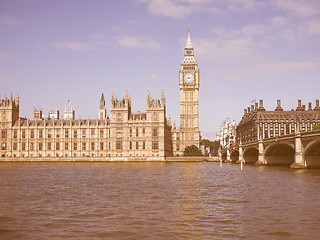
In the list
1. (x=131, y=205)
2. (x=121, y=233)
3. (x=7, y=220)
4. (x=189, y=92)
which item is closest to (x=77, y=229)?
(x=121, y=233)

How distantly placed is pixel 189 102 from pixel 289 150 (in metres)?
77.7

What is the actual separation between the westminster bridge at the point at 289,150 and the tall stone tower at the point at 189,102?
38.2m

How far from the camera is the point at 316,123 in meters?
170

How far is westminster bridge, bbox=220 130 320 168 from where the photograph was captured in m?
69.6

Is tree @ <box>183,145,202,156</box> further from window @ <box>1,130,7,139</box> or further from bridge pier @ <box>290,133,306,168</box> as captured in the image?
bridge pier @ <box>290,133,306,168</box>

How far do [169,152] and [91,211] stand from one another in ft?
437

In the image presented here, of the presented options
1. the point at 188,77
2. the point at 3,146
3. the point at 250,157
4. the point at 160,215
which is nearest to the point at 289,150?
the point at 250,157

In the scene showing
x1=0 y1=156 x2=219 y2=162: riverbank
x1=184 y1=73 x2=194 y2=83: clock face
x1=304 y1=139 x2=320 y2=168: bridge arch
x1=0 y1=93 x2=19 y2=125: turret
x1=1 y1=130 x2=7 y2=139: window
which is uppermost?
x1=184 y1=73 x2=194 y2=83: clock face

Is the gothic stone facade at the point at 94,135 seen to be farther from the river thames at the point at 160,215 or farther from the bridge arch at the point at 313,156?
the river thames at the point at 160,215

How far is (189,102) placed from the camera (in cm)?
17238

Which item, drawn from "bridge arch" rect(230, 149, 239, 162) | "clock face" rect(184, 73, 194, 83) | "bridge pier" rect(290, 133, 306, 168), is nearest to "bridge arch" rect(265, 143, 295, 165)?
"bridge pier" rect(290, 133, 306, 168)

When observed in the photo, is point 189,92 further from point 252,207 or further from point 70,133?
point 252,207

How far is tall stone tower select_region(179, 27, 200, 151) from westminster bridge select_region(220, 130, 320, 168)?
38227 millimetres

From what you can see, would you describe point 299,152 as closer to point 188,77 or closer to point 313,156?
point 313,156
